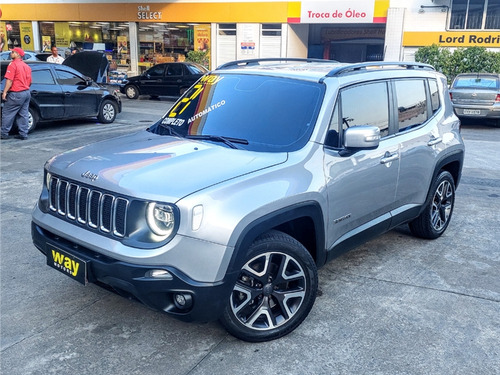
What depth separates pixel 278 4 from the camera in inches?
969

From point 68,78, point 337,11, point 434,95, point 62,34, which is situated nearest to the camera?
point 434,95

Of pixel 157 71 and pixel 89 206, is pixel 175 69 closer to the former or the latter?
pixel 157 71

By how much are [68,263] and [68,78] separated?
977 cm

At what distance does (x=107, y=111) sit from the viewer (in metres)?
13.1

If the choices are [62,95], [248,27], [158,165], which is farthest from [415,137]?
[248,27]

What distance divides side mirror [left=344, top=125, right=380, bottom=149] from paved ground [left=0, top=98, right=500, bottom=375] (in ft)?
4.11

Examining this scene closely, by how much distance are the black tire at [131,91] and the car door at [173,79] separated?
1.57 meters

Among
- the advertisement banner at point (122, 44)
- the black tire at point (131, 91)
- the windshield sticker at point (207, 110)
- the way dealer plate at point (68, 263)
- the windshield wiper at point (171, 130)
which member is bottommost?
the black tire at point (131, 91)

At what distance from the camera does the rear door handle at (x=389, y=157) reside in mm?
4225

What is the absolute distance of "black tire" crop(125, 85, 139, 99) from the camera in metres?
20.4

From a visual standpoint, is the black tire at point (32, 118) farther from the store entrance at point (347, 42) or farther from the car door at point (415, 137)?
the store entrance at point (347, 42)

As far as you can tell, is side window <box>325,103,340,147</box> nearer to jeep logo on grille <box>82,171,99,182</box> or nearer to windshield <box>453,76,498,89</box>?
jeep logo on grille <box>82,171,99,182</box>

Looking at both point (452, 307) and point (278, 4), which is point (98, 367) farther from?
point (278, 4)

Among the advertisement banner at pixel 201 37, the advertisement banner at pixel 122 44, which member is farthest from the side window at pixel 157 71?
the advertisement banner at pixel 122 44
